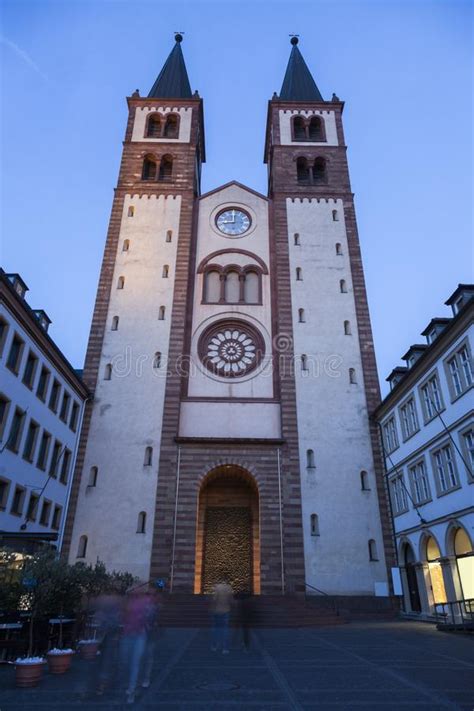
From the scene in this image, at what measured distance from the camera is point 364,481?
99.5ft

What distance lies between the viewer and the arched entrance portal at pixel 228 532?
31.0 m

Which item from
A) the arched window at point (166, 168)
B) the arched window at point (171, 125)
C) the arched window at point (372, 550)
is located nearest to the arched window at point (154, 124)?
the arched window at point (171, 125)

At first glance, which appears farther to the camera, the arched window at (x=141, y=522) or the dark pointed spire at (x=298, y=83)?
the dark pointed spire at (x=298, y=83)

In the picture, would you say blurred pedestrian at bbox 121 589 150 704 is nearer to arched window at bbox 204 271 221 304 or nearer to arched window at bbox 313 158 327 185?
arched window at bbox 204 271 221 304

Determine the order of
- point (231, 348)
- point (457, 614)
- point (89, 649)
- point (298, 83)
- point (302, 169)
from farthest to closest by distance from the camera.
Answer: point (298, 83)
point (302, 169)
point (231, 348)
point (457, 614)
point (89, 649)

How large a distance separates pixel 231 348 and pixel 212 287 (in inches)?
212

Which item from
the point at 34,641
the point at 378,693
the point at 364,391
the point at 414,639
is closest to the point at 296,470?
the point at 364,391

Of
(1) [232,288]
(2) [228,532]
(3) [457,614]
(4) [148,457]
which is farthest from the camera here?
(1) [232,288]

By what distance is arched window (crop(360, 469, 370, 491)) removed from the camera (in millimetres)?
30125

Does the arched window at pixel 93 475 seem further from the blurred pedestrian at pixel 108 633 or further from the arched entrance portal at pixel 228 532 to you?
the blurred pedestrian at pixel 108 633

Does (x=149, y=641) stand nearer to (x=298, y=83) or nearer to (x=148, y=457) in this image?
(x=148, y=457)

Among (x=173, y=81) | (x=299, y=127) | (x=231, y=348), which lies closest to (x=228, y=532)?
(x=231, y=348)

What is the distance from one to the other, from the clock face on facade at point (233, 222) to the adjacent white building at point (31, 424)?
16171mm

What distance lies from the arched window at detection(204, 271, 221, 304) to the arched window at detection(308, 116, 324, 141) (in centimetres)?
1736
